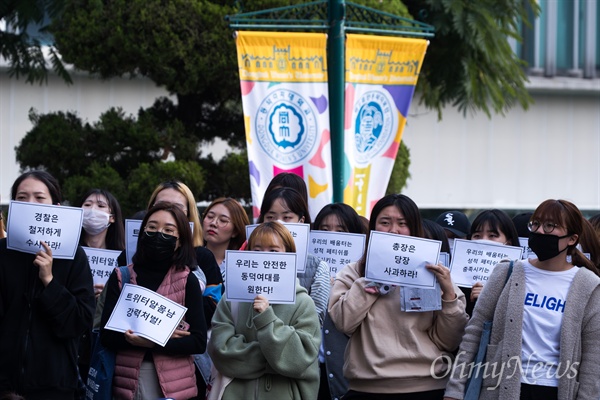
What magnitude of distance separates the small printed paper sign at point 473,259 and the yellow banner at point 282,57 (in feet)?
12.8

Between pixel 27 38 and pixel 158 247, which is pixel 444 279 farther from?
pixel 27 38

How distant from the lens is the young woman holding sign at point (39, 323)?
17.2 ft

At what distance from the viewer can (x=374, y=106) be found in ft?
33.9

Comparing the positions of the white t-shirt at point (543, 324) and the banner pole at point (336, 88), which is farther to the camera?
the banner pole at point (336, 88)

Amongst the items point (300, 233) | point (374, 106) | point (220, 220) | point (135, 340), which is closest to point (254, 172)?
point (374, 106)

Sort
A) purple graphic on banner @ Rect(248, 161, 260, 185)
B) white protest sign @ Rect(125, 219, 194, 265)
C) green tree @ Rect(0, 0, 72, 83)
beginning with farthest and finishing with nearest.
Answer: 1. green tree @ Rect(0, 0, 72, 83)
2. purple graphic on banner @ Rect(248, 161, 260, 185)
3. white protest sign @ Rect(125, 219, 194, 265)

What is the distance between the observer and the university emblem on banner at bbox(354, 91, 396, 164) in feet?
33.8

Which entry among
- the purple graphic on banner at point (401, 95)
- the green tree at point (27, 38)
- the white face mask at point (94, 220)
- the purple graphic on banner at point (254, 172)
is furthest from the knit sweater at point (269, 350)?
the green tree at point (27, 38)

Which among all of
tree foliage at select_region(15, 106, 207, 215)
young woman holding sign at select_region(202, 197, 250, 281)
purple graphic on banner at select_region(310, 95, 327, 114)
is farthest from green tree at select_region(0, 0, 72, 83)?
young woman holding sign at select_region(202, 197, 250, 281)

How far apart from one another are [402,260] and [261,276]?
74 centimetres

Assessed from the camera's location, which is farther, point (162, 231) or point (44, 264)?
point (162, 231)

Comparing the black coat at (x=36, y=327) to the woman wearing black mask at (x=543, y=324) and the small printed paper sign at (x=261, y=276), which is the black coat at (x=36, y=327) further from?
the woman wearing black mask at (x=543, y=324)

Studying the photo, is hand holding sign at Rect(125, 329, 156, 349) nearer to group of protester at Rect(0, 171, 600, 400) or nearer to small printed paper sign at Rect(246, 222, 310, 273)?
group of protester at Rect(0, 171, 600, 400)

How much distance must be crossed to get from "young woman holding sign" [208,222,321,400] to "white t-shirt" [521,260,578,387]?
108 cm
